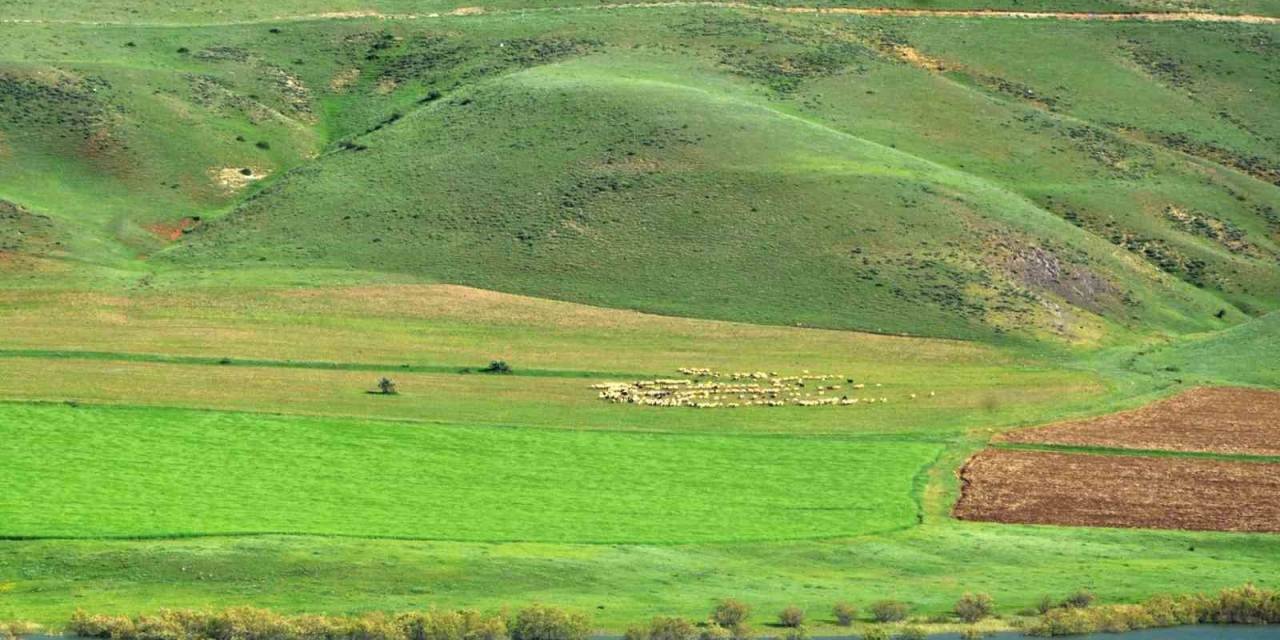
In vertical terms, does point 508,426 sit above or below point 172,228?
below

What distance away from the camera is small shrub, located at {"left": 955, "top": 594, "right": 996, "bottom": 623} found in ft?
217

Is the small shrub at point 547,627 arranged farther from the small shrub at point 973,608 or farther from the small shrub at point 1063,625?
the small shrub at point 1063,625

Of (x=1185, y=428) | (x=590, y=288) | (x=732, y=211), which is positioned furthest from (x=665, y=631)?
(x=732, y=211)

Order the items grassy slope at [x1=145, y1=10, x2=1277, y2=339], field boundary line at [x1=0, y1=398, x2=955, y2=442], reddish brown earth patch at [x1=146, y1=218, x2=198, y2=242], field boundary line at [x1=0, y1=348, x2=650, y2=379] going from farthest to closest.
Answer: reddish brown earth patch at [x1=146, y1=218, x2=198, y2=242] < grassy slope at [x1=145, y1=10, x2=1277, y2=339] < field boundary line at [x1=0, y1=348, x2=650, y2=379] < field boundary line at [x1=0, y1=398, x2=955, y2=442]

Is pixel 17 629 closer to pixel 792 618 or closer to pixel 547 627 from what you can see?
pixel 547 627

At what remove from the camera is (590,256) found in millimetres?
132375

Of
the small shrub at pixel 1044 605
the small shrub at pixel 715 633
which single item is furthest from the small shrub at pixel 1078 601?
the small shrub at pixel 715 633

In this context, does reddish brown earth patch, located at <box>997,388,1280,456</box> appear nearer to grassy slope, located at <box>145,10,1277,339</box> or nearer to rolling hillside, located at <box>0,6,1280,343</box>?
rolling hillside, located at <box>0,6,1280,343</box>

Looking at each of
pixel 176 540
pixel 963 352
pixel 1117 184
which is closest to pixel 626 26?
pixel 1117 184

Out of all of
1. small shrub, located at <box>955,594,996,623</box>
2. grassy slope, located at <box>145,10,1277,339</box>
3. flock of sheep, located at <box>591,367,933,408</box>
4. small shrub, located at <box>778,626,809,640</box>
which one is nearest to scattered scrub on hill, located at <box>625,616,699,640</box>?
small shrub, located at <box>778,626,809,640</box>

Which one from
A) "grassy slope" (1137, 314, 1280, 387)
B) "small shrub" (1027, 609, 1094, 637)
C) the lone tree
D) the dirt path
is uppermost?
the dirt path

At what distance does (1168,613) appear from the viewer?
66938 mm

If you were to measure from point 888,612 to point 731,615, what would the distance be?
5285 millimetres

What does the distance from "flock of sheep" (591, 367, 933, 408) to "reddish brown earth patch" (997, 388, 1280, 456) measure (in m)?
11.0
